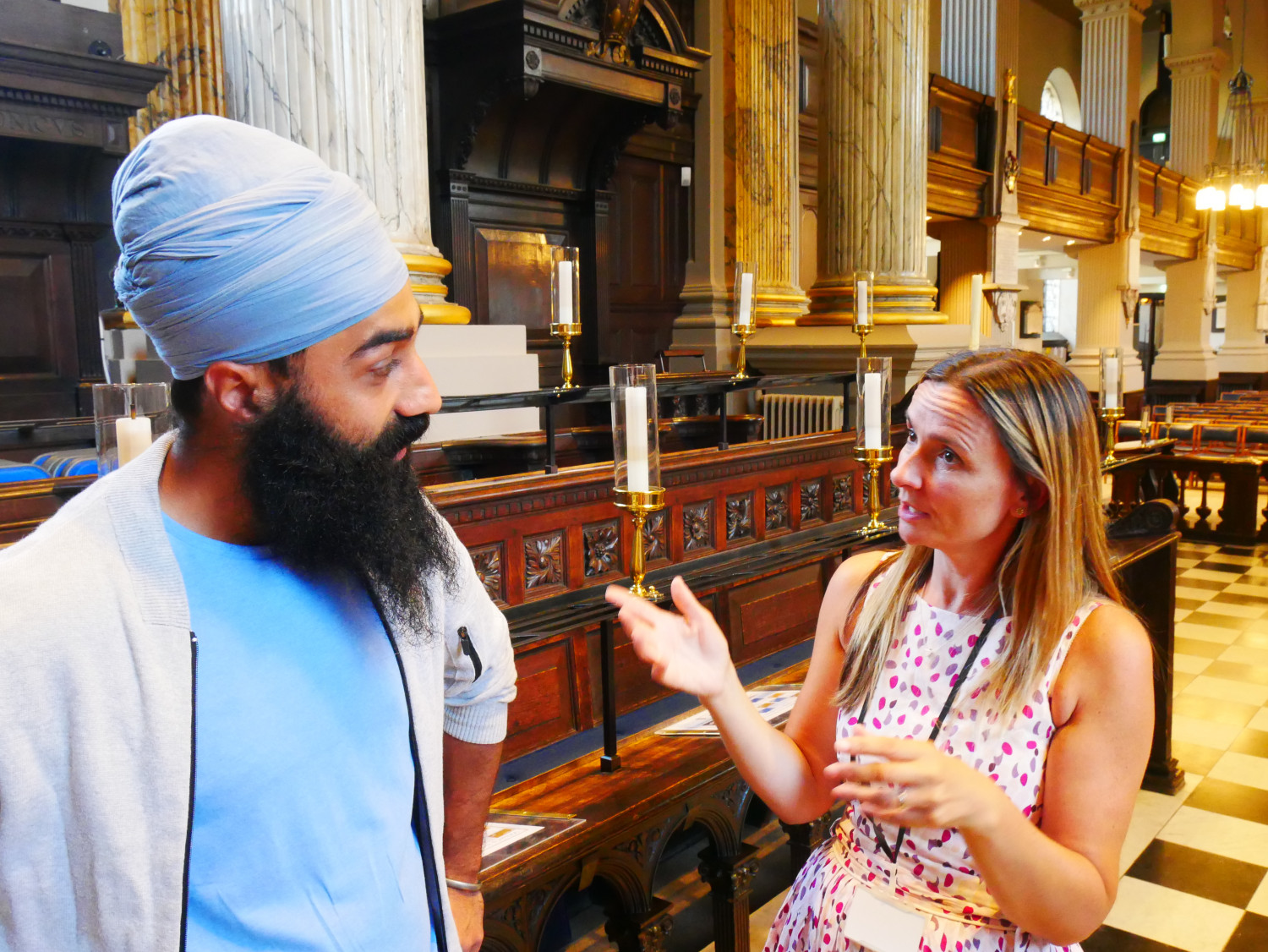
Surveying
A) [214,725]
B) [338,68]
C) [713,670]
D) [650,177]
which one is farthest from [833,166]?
[214,725]

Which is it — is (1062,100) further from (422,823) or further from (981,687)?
(422,823)

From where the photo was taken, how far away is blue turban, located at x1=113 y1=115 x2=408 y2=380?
2.82ft

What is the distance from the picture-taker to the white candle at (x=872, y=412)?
2723mm

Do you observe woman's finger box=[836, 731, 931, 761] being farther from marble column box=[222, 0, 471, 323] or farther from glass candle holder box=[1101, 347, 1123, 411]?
glass candle holder box=[1101, 347, 1123, 411]

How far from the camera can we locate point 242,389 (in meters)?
0.92

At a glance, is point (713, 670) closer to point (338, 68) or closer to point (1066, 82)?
point (338, 68)

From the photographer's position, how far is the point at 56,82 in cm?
439

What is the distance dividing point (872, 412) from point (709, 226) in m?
5.82

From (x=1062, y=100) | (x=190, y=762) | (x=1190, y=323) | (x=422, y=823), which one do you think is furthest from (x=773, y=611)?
(x=1190, y=323)

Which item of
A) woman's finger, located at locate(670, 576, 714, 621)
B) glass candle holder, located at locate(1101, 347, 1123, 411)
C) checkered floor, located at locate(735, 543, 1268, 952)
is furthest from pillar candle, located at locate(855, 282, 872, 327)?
woman's finger, located at locate(670, 576, 714, 621)

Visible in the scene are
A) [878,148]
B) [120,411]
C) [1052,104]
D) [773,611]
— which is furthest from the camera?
[1052,104]

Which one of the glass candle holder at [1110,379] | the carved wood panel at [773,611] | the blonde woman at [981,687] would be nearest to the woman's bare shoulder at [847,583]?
the blonde woman at [981,687]

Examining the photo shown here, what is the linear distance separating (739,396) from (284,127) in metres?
4.85

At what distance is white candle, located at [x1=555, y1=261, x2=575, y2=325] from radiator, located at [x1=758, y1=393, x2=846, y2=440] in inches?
139
